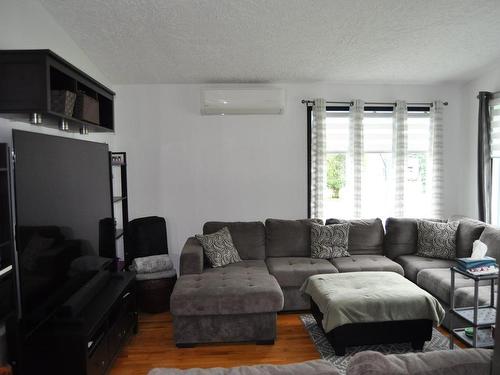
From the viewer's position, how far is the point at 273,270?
3.75m

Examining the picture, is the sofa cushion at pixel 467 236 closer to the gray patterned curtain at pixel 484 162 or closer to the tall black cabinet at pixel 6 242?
the gray patterned curtain at pixel 484 162

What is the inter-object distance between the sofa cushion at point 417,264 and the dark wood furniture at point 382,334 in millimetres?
972

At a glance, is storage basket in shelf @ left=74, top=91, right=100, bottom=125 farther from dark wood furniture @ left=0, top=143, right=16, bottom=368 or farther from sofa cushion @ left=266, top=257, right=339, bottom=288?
sofa cushion @ left=266, top=257, right=339, bottom=288

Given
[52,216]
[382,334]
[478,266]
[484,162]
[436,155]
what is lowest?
[382,334]

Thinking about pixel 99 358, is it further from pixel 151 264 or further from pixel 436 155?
pixel 436 155

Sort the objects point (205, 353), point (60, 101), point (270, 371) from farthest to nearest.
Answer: point (205, 353) < point (60, 101) < point (270, 371)

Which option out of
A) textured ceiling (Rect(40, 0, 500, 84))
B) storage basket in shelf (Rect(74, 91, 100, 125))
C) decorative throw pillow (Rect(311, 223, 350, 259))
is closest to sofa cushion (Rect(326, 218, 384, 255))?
decorative throw pillow (Rect(311, 223, 350, 259))

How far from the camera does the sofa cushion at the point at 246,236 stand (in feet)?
13.7

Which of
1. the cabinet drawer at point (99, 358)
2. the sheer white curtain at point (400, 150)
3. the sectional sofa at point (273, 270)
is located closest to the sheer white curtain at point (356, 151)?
the sectional sofa at point (273, 270)

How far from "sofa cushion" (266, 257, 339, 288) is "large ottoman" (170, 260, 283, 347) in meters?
0.57

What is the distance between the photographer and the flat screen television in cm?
197

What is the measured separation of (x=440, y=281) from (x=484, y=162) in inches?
75.0

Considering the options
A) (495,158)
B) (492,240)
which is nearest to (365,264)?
(492,240)

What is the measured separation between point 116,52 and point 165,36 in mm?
617
